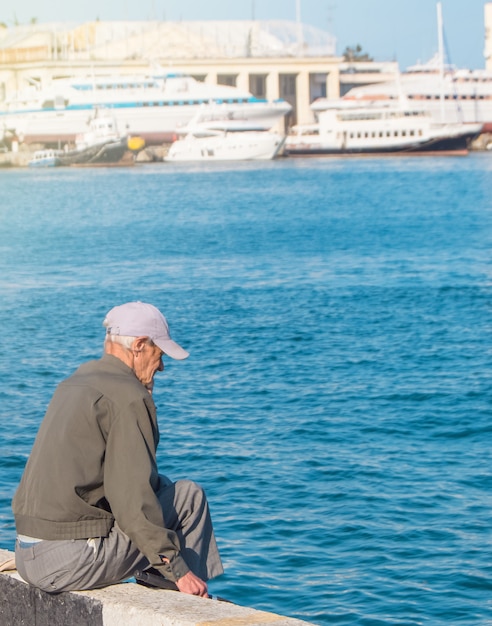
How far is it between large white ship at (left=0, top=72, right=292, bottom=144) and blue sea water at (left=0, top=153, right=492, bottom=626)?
216 feet

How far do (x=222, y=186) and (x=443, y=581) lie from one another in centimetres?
6343

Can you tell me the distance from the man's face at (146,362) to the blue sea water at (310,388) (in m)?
3.60

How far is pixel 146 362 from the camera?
4.43 meters

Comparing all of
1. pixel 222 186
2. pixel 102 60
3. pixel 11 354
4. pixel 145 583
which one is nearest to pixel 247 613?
pixel 145 583

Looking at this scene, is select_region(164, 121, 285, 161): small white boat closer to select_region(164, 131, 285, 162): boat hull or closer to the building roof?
select_region(164, 131, 285, 162): boat hull

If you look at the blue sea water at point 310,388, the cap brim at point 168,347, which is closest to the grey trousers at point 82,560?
the cap brim at point 168,347

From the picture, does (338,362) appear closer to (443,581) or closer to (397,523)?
(397,523)

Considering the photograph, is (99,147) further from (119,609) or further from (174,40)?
(119,609)

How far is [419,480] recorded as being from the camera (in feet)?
35.3

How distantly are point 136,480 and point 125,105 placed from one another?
348 feet

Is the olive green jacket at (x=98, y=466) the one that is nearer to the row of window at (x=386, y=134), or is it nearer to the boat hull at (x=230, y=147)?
the boat hull at (x=230, y=147)

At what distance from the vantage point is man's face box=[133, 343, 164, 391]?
14.5 feet

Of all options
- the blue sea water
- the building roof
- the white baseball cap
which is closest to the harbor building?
the building roof

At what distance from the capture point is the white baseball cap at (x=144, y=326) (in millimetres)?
4391
